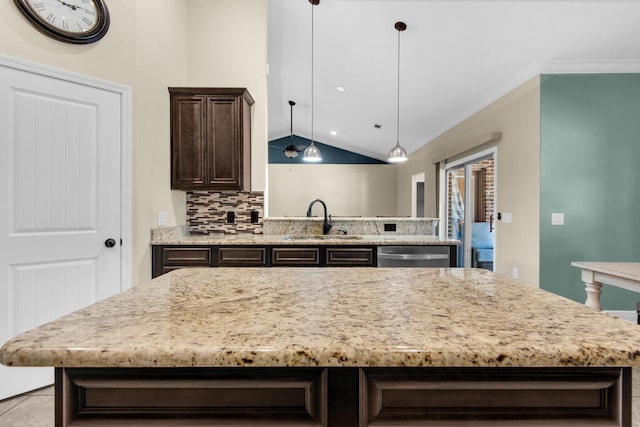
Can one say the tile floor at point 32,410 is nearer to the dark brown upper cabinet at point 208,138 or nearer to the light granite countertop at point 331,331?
the light granite countertop at point 331,331

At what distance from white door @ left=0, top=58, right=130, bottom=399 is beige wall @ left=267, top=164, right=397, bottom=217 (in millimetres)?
7471

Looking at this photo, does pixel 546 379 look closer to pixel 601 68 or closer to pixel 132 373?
pixel 132 373

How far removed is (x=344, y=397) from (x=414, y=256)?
228 centimetres

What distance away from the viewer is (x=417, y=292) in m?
1.00

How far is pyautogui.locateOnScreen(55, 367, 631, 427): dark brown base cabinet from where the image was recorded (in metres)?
0.64

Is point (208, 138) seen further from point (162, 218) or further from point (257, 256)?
point (257, 256)

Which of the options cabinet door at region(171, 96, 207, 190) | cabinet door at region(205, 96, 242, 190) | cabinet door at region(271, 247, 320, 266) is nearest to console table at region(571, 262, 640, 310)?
cabinet door at region(271, 247, 320, 266)

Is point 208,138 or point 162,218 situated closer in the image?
point 162,218

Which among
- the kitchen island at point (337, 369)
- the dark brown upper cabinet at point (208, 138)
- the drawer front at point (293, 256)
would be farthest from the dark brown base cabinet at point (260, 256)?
the kitchen island at point (337, 369)

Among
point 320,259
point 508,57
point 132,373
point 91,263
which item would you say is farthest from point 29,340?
point 508,57

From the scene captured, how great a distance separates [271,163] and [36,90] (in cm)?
791

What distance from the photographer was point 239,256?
9.20ft

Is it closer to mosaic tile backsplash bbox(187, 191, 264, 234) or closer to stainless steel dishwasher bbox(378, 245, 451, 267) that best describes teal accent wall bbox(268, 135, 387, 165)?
mosaic tile backsplash bbox(187, 191, 264, 234)

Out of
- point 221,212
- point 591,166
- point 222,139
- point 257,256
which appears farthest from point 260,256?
point 591,166
